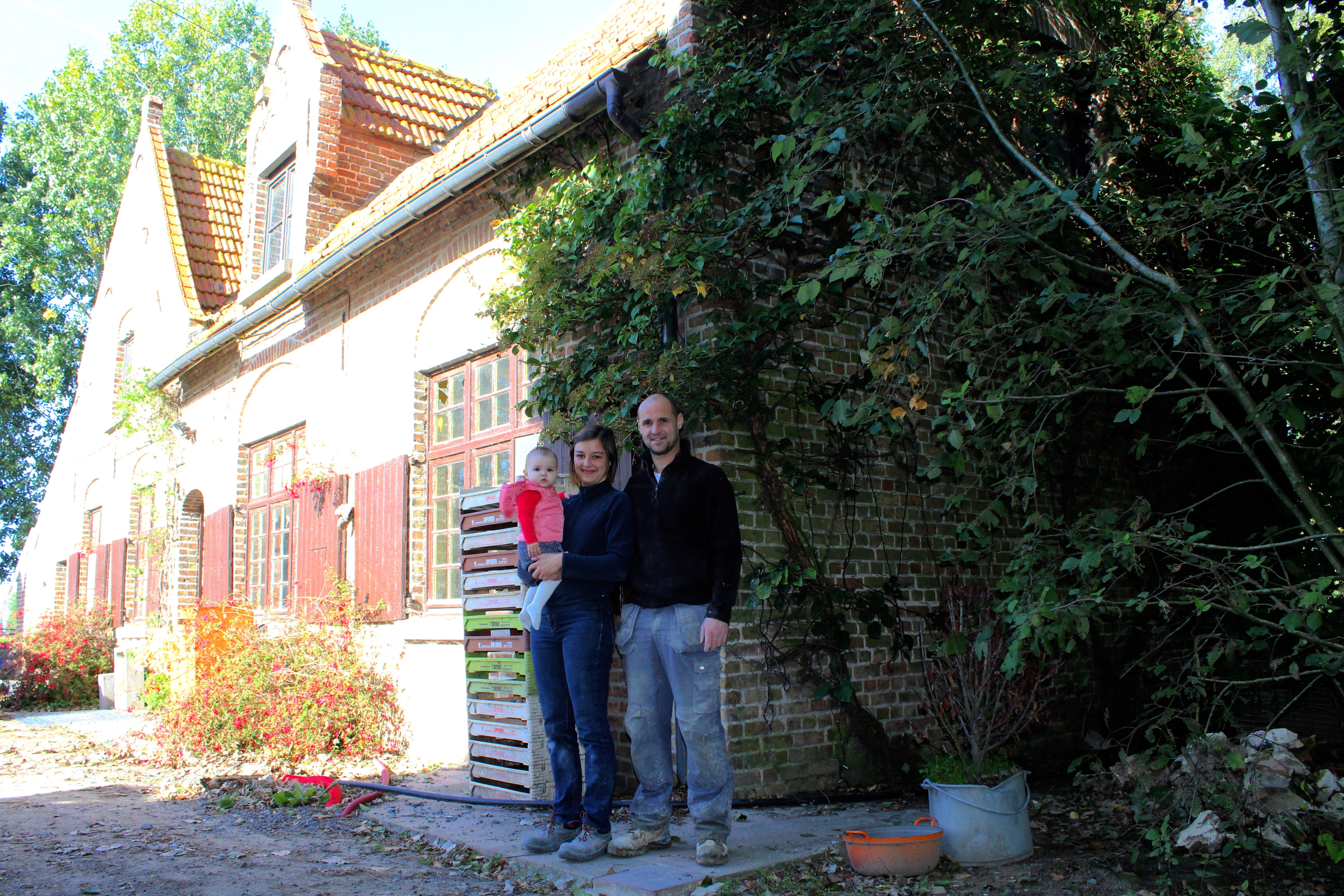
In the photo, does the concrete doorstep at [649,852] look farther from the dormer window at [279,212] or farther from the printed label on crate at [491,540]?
the dormer window at [279,212]

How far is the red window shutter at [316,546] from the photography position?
29.9ft

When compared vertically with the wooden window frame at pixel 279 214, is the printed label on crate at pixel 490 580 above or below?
below

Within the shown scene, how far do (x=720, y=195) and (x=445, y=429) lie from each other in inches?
143

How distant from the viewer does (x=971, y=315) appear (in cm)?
421

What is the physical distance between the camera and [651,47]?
20.1 ft

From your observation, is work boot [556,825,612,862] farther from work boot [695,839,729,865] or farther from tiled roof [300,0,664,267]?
tiled roof [300,0,664,267]

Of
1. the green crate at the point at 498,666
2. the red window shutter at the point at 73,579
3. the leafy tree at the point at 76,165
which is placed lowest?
the green crate at the point at 498,666

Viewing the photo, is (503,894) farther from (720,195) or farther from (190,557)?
(190,557)

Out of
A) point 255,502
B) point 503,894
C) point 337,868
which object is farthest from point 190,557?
point 503,894

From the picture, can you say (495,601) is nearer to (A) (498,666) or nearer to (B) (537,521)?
(A) (498,666)

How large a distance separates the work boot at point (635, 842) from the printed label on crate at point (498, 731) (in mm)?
1307

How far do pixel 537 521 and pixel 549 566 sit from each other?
0.28 m

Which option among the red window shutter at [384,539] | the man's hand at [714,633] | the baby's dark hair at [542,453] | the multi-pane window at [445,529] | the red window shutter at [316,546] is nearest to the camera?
the man's hand at [714,633]

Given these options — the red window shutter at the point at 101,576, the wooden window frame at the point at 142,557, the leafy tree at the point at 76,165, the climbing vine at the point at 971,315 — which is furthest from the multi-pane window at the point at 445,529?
the leafy tree at the point at 76,165
